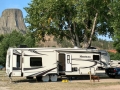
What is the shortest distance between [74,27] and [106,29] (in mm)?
4132

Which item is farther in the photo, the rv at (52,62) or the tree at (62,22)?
the tree at (62,22)

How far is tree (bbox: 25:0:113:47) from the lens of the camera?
29.2 metres

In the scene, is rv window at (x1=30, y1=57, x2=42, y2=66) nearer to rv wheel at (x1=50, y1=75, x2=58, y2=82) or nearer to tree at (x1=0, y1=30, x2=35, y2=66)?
rv wheel at (x1=50, y1=75, x2=58, y2=82)

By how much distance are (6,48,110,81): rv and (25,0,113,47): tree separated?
13.4 feet

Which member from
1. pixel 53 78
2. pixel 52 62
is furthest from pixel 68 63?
pixel 53 78

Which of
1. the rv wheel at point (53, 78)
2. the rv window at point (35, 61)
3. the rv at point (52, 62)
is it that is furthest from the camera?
the rv wheel at point (53, 78)

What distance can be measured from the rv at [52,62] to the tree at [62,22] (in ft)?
13.4

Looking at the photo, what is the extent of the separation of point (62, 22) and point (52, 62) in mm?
10166

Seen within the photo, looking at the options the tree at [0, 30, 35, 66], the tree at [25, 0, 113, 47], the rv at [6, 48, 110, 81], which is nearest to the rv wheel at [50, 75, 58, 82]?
the rv at [6, 48, 110, 81]

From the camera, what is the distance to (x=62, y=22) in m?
32.3

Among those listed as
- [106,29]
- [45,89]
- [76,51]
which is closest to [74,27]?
[106,29]

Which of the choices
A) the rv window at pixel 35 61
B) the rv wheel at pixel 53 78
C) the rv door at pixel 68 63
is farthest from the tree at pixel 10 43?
the rv window at pixel 35 61

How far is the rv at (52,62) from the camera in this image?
22.1 metres

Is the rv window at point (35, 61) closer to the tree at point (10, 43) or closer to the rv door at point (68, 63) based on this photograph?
the rv door at point (68, 63)
